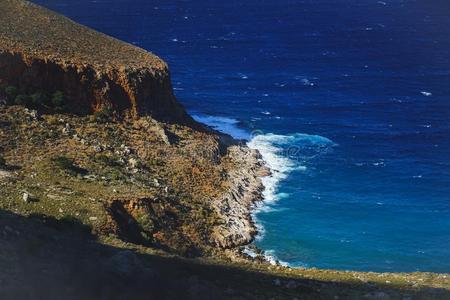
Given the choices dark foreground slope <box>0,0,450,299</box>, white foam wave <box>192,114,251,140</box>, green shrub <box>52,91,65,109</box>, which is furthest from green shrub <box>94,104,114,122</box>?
white foam wave <box>192,114,251,140</box>

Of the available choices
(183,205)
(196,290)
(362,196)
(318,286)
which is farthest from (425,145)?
(196,290)

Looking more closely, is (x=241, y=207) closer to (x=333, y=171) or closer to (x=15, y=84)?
(x=333, y=171)

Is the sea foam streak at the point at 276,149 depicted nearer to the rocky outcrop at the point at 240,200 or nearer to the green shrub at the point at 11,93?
the rocky outcrop at the point at 240,200

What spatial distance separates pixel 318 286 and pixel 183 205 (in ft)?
74.8

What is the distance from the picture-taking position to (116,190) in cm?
5481

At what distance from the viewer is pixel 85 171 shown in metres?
58.0

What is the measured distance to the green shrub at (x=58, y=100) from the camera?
67.9 meters

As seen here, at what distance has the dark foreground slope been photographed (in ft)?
115

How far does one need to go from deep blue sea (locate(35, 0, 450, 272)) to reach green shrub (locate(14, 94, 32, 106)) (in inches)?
949

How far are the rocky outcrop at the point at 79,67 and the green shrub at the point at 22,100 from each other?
164 centimetres

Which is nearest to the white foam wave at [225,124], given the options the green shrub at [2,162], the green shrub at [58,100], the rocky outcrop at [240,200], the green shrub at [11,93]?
the rocky outcrop at [240,200]

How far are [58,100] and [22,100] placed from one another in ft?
12.6

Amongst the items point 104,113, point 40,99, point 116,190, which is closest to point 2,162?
point 116,190

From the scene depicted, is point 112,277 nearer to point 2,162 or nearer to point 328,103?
point 2,162
